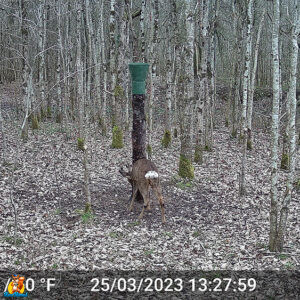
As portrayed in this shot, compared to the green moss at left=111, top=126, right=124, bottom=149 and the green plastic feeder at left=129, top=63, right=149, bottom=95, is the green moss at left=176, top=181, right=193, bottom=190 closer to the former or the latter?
the green plastic feeder at left=129, top=63, right=149, bottom=95

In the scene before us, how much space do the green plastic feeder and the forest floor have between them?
281cm

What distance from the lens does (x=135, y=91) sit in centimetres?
915

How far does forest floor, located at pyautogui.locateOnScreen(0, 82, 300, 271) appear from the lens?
6.62 m

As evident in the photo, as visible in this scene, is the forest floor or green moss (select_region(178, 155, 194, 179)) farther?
green moss (select_region(178, 155, 194, 179))

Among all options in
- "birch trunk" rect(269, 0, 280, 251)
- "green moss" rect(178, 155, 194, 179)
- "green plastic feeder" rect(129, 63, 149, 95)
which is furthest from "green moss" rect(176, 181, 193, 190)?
"birch trunk" rect(269, 0, 280, 251)

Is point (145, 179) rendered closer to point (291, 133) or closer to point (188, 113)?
point (291, 133)

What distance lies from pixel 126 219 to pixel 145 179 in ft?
3.31

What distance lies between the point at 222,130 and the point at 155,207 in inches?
478

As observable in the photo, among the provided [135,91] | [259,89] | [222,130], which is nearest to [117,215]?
[135,91]

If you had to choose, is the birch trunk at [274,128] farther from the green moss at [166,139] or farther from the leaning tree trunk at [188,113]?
the green moss at [166,139]

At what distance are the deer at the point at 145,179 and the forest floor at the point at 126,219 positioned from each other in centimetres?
39

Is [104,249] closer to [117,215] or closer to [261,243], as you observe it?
[117,215]

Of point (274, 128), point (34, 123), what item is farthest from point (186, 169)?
point (34, 123)

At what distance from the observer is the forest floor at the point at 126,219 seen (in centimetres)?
662
